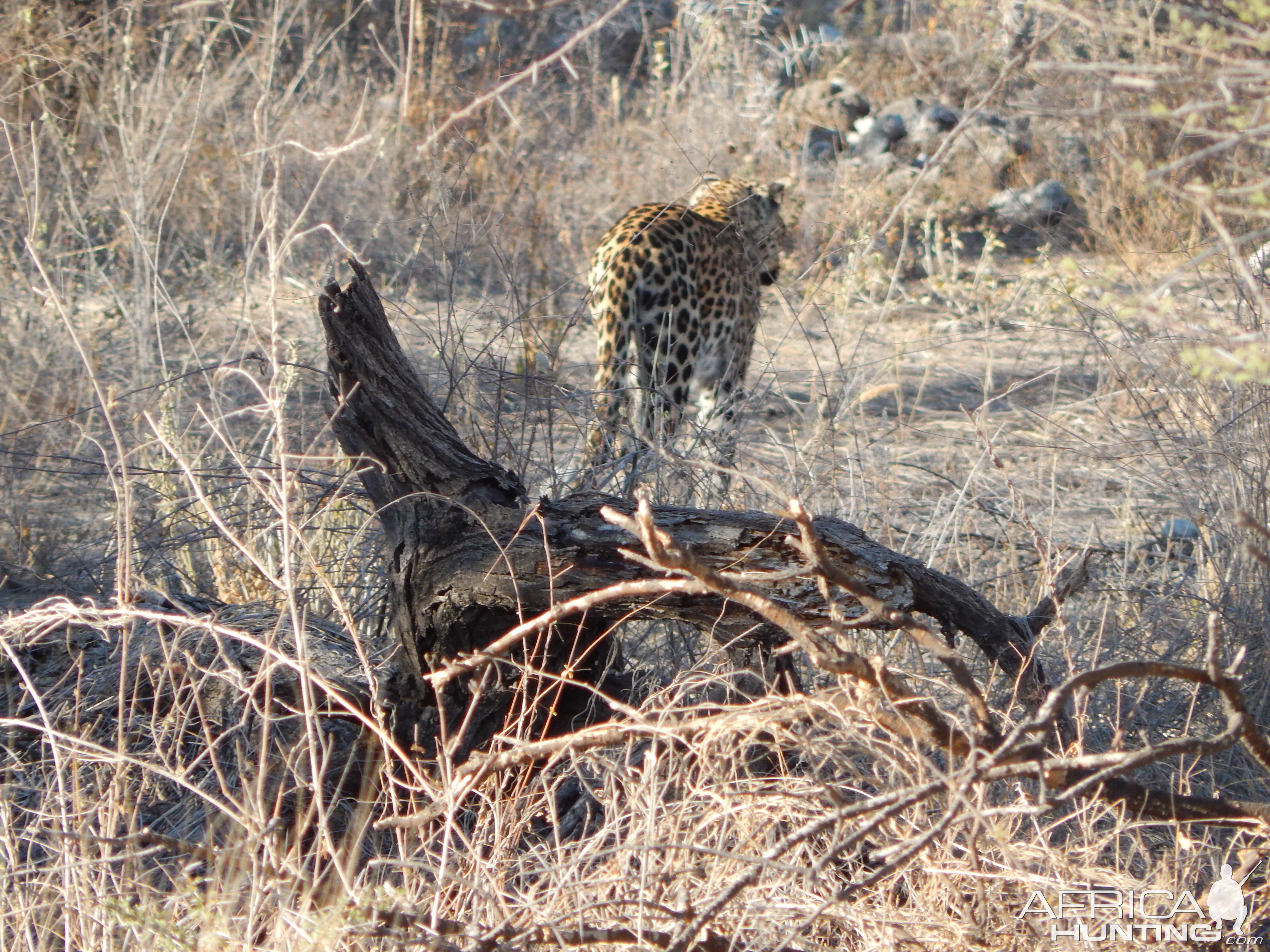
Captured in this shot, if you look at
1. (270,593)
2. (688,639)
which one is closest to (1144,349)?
(688,639)

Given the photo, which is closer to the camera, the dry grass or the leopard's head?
the dry grass

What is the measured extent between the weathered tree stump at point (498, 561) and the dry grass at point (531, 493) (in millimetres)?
137

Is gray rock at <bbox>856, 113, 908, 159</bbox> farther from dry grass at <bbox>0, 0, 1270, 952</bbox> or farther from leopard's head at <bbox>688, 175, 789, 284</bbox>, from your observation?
leopard's head at <bbox>688, 175, 789, 284</bbox>

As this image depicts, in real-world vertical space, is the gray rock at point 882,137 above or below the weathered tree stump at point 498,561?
below

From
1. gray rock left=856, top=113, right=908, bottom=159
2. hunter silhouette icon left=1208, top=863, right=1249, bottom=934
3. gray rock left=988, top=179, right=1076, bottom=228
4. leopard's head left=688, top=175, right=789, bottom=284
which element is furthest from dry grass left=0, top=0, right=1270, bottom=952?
gray rock left=856, top=113, right=908, bottom=159

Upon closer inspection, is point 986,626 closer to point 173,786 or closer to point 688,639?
point 688,639

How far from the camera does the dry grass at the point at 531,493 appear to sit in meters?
1.83

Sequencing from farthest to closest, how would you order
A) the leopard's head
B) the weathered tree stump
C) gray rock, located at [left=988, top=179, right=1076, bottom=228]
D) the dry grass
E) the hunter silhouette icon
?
gray rock, located at [left=988, top=179, right=1076, bottom=228]
the leopard's head
the weathered tree stump
the hunter silhouette icon
the dry grass

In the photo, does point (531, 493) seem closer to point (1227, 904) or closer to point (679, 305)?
point (679, 305)

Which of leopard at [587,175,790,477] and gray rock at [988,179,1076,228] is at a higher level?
leopard at [587,175,790,477]

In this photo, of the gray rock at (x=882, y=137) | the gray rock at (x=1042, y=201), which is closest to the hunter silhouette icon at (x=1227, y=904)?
the gray rock at (x=1042, y=201)

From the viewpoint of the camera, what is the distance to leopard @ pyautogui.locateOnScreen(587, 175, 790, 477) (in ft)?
14.4

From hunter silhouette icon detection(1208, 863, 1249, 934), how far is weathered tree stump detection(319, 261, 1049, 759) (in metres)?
0.47

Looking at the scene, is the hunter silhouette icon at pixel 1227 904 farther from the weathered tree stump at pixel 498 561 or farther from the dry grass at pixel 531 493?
→ the weathered tree stump at pixel 498 561
